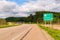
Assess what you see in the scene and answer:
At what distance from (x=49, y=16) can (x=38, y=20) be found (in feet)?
445

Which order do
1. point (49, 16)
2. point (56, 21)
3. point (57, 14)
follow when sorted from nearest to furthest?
point (49, 16) → point (56, 21) → point (57, 14)

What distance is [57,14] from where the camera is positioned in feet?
633

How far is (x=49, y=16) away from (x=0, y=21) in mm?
50511

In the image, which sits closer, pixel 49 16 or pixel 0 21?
pixel 49 16

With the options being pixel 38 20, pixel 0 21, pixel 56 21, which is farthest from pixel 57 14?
pixel 0 21

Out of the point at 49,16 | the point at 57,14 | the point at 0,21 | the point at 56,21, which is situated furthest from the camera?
the point at 57,14

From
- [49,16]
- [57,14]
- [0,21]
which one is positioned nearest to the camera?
[49,16]

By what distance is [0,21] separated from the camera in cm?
10619

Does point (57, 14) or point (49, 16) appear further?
point (57, 14)

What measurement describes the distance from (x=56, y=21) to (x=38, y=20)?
1543 inches

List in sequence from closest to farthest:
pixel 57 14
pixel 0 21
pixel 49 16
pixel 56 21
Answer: pixel 49 16 → pixel 0 21 → pixel 56 21 → pixel 57 14

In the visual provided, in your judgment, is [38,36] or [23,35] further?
[23,35]

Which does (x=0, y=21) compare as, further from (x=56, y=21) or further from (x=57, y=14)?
(x=57, y=14)

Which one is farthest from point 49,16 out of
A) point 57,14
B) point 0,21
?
point 57,14
